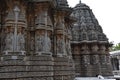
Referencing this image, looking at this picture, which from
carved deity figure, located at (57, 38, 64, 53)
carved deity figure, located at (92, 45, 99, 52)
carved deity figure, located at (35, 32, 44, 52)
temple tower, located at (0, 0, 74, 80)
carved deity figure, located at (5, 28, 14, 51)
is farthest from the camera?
carved deity figure, located at (92, 45, 99, 52)

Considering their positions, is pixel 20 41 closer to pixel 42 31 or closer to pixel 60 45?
pixel 42 31

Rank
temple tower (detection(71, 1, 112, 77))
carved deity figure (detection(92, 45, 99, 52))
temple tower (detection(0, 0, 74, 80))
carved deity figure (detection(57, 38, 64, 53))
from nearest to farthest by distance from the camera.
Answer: temple tower (detection(0, 0, 74, 80)) → carved deity figure (detection(57, 38, 64, 53)) → temple tower (detection(71, 1, 112, 77)) → carved deity figure (detection(92, 45, 99, 52))

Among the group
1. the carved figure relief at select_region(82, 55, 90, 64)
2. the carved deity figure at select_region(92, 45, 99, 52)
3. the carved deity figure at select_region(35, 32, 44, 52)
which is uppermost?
the carved deity figure at select_region(35, 32, 44, 52)

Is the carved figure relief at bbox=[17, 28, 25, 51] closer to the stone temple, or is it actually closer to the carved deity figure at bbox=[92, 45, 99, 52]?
the stone temple

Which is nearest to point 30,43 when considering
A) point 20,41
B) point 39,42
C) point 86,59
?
point 39,42

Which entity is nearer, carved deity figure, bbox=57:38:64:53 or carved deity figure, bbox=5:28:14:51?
carved deity figure, bbox=5:28:14:51

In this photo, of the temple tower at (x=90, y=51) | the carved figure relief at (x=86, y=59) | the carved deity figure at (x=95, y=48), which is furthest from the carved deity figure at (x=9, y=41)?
the carved deity figure at (x=95, y=48)

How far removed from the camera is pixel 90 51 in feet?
61.4

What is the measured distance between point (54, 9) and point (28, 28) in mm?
1770

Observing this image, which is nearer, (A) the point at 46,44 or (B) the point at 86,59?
(A) the point at 46,44

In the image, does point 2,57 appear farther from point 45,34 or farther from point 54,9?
point 54,9

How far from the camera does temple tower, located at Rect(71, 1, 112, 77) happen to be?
18.3 m

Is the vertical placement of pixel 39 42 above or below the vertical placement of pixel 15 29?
below

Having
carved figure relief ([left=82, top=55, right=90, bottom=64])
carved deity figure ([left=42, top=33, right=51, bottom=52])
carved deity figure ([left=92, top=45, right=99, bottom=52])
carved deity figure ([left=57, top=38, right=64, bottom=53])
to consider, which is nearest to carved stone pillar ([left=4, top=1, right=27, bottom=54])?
carved deity figure ([left=42, top=33, right=51, bottom=52])
